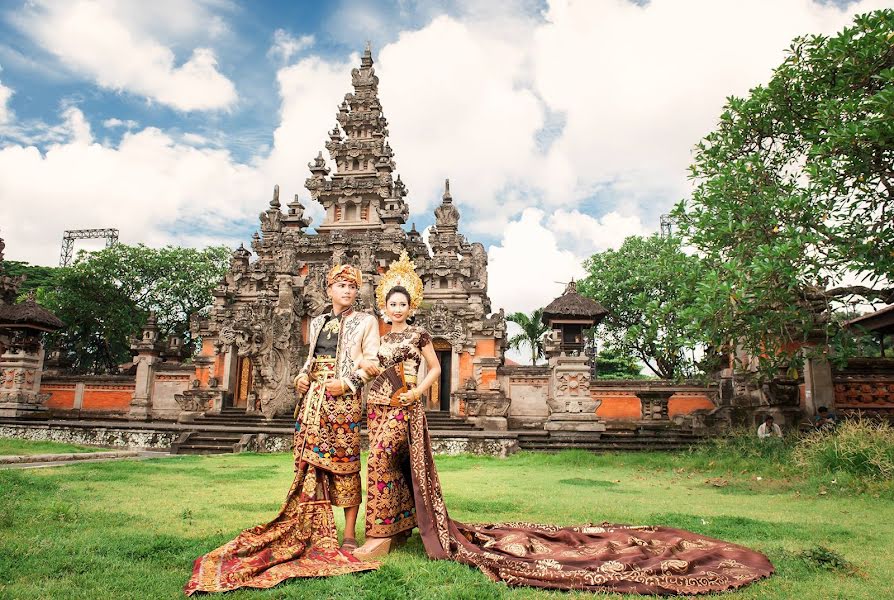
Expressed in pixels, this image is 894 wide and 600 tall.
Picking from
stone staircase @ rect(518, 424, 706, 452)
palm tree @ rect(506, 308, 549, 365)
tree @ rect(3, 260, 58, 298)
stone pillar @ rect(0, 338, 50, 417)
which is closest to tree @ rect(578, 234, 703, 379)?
palm tree @ rect(506, 308, 549, 365)

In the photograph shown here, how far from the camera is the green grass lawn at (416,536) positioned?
3.68m

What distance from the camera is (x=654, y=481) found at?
1005 centimetres

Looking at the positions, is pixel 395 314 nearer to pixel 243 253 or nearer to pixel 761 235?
pixel 761 235

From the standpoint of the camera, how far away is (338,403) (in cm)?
470

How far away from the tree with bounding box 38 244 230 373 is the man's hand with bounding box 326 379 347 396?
97.7 ft

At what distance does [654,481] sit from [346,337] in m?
7.31

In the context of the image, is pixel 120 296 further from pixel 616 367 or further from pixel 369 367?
pixel 369 367

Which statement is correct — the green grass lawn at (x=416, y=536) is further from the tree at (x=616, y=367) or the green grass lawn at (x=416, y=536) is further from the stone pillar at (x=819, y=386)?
the tree at (x=616, y=367)

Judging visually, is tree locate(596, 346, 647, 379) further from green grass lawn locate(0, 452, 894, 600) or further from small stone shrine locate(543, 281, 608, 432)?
green grass lawn locate(0, 452, 894, 600)

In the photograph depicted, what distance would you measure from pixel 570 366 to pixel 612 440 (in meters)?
2.41

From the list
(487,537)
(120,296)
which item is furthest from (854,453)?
(120,296)

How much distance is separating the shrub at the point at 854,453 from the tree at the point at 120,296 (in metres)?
29.6

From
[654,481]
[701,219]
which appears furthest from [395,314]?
[701,219]

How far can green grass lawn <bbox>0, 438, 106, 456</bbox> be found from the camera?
501 inches
